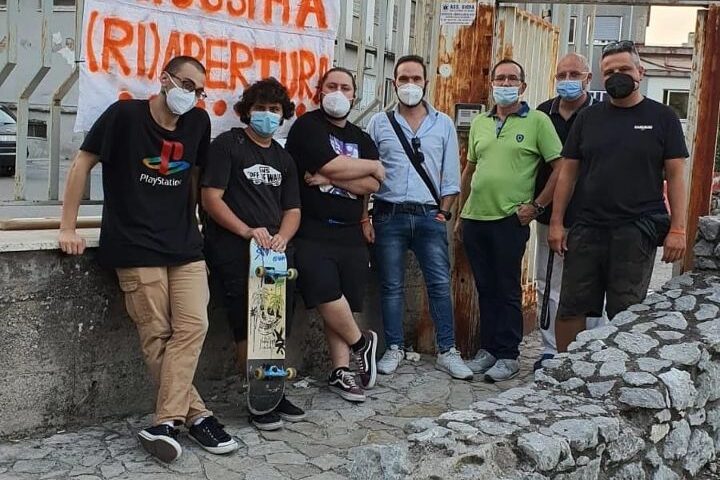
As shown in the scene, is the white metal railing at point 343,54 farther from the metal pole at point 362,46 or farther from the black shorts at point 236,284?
the black shorts at point 236,284

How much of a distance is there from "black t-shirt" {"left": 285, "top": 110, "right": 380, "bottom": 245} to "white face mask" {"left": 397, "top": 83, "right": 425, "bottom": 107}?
54 cm

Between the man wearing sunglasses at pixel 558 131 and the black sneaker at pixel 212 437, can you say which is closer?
the black sneaker at pixel 212 437

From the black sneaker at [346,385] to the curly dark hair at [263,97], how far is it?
161 cm

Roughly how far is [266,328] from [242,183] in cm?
80

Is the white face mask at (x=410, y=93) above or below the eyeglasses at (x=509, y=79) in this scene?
below

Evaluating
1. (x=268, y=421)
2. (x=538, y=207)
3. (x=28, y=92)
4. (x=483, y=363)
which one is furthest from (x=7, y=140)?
(x=538, y=207)

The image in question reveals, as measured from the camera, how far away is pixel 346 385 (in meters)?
5.36

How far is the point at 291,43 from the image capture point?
573 centimetres

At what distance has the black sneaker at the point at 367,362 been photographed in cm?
552

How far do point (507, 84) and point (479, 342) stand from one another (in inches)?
75.4

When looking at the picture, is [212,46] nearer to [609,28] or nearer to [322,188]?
[322,188]

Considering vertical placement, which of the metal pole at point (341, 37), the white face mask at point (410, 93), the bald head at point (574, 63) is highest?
the metal pole at point (341, 37)

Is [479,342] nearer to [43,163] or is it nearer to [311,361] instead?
[311,361]

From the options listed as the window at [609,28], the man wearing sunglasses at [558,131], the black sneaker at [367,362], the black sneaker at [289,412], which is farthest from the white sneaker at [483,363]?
the window at [609,28]
